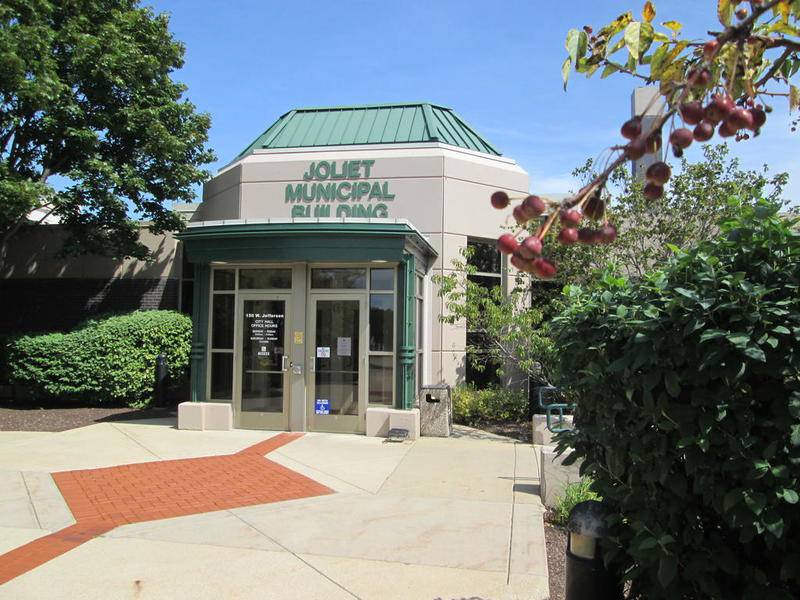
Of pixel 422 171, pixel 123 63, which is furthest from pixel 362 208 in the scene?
pixel 123 63

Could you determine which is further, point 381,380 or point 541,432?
point 381,380

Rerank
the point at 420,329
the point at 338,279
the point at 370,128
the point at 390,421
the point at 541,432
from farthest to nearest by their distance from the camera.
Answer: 1. the point at 370,128
2. the point at 420,329
3. the point at 338,279
4. the point at 390,421
5. the point at 541,432

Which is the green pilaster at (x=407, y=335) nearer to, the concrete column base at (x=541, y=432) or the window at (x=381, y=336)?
the window at (x=381, y=336)

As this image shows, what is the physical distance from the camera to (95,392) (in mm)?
12625

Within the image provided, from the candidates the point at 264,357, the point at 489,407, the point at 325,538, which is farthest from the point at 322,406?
the point at 325,538

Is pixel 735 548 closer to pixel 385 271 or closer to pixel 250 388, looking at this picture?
pixel 385 271

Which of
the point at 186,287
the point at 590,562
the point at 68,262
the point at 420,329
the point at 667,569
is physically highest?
the point at 68,262

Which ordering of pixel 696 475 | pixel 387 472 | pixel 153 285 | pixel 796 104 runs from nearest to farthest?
pixel 796 104
pixel 696 475
pixel 387 472
pixel 153 285

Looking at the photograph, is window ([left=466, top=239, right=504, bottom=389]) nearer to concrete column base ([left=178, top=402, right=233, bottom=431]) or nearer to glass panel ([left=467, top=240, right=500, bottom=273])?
glass panel ([left=467, top=240, right=500, bottom=273])

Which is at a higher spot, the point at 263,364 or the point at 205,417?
the point at 263,364

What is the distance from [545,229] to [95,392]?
12.9 m

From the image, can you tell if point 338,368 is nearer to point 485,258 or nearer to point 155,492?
point 155,492

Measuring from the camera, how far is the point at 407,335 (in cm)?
1021

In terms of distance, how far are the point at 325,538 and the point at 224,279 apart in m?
6.44
